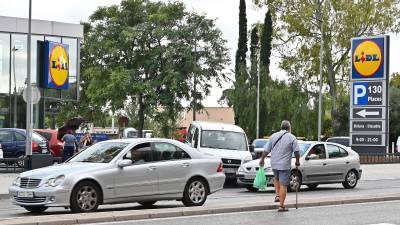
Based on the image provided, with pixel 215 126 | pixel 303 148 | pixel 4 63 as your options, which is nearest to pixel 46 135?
pixel 215 126

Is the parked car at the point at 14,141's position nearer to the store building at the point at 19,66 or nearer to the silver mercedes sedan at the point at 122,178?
the silver mercedes sedan at the point at 122,178

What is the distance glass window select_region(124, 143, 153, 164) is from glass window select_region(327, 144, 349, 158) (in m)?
8.96

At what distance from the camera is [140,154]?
1483cm

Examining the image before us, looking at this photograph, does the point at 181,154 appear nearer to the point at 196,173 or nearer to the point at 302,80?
the point at 196,173

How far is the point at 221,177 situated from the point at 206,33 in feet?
151

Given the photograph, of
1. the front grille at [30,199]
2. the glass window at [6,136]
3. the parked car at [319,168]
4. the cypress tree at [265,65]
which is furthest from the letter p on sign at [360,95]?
the cypress tree at [265,65]

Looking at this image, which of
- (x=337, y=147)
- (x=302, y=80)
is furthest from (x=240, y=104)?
(x=337, y=147)

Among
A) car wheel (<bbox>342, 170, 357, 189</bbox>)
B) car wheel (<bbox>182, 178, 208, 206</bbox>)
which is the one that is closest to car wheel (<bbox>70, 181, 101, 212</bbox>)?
car wheel (<bbox>182, 178, 208, 206</bbox>)

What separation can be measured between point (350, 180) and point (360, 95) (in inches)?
534

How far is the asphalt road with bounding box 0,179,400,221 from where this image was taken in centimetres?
1510

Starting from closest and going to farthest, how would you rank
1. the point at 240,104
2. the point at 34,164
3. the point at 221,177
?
the point at 221,177
the point at 34,164
the point at 240,104

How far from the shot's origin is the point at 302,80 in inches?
2525

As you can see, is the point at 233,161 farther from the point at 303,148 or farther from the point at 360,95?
the point at 360,95

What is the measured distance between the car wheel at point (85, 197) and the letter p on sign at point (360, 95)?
24185 millimetres
